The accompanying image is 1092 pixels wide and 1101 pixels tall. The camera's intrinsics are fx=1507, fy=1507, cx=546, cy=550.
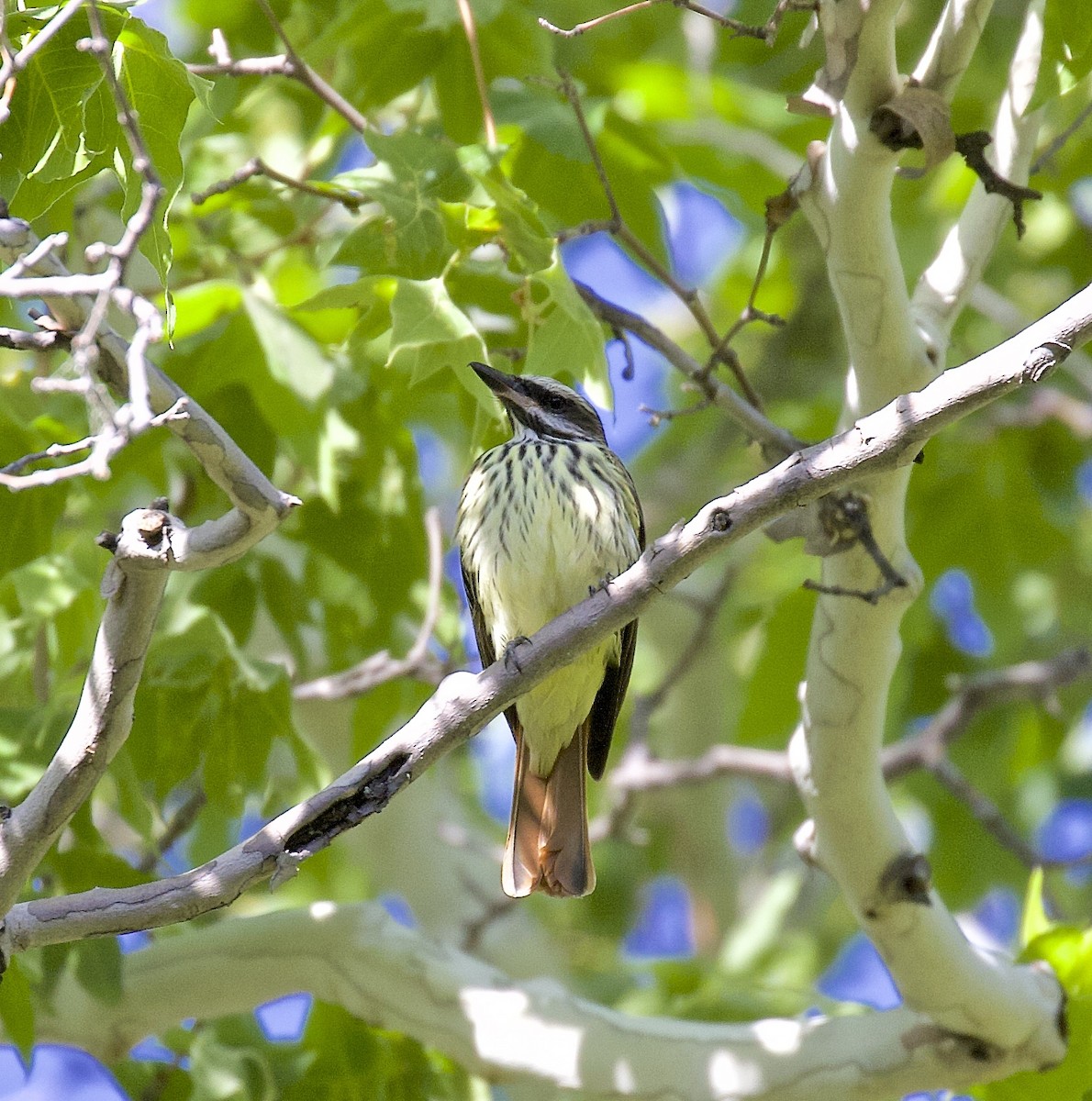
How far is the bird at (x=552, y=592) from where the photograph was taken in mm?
4121

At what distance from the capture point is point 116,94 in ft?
7.25

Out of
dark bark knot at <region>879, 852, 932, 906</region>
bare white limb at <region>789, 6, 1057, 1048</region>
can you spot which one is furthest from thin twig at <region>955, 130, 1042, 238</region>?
dark bark knot at <region>879, 852, 932, 906</region>

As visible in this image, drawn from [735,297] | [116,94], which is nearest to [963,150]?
[116,94]

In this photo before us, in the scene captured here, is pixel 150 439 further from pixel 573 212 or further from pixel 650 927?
Result: pixel 650 927

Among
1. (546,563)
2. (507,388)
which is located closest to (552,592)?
(546,563)

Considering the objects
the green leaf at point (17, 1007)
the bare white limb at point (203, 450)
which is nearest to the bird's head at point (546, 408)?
the green leaf at point (17, 1007)

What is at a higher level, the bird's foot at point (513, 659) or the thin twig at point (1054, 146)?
the thin twig at point (1054, 146)

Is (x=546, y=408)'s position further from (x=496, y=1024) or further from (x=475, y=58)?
(x=496, y=1024)

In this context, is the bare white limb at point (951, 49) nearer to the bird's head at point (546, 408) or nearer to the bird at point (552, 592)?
the bird at point (552, 592)

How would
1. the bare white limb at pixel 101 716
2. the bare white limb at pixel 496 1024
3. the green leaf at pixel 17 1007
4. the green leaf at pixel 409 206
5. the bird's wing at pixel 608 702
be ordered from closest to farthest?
the bare white limb at pixel 101 716 < the green leaf at pixel 17 1007 < the green leaf at pixel 409 206 < the bare white limb at pixel 496 1024 < the bird's wing at pixel 608 702

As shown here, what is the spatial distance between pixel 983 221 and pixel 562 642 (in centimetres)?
153

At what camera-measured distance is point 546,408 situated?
4.80m

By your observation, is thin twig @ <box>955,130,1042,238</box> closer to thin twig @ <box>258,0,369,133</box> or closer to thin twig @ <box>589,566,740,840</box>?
thin twig @ <box>258,0,369,133</box>

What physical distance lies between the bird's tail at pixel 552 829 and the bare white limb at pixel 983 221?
5.27ft
